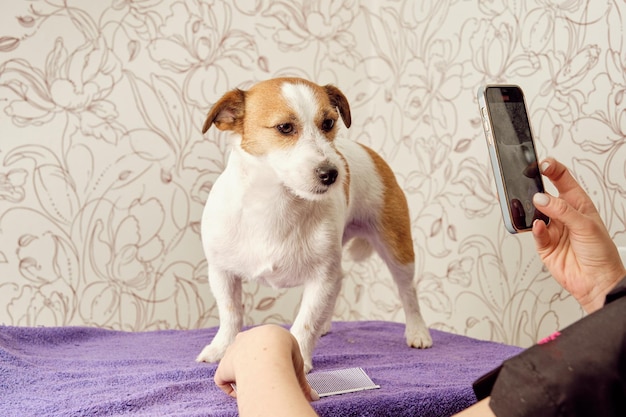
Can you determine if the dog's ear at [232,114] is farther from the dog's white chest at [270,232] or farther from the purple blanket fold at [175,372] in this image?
the purple blanket fold at [175,372]

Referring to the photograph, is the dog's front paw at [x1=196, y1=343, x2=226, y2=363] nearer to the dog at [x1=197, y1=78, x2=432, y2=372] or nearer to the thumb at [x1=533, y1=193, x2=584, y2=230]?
the dog at [x1=197, y1=78, x2=432, y2=372]

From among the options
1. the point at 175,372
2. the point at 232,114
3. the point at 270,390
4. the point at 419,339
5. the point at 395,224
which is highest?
the point at 232,114

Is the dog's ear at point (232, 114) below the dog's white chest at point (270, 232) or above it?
above

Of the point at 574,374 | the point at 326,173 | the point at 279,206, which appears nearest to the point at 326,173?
the point at 326,173

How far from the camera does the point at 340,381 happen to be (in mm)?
1095

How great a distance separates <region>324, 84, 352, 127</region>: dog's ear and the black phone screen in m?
0.45

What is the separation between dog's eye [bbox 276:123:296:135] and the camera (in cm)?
132

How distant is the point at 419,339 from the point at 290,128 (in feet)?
2.21

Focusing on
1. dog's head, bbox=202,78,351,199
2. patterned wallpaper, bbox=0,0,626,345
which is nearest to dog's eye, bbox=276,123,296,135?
dog's head, bbox=202,78,351,199

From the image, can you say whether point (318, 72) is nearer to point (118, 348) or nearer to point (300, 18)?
point (300, 18)

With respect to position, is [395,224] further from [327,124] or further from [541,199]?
[541,199]

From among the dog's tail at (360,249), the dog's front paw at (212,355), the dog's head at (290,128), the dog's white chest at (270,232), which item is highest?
the dog's head at (290,128)

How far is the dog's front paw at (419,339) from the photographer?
61.6 inches

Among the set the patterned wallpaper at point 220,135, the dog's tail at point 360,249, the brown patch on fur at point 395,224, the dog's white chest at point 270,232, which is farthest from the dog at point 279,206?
the patterned wallpaper at point 220,135
